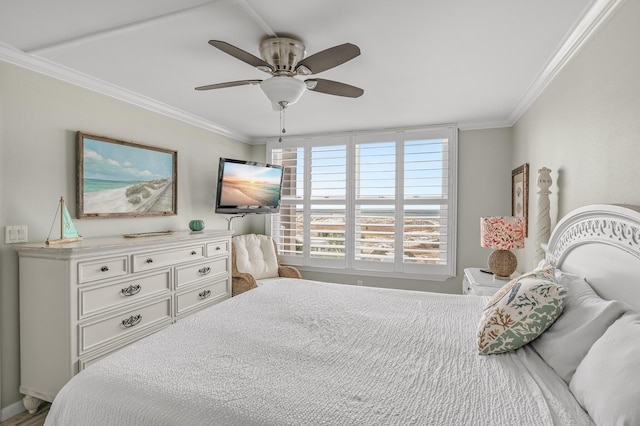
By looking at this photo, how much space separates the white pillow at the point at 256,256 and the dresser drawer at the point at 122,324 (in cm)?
125

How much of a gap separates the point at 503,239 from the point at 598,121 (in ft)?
4.10

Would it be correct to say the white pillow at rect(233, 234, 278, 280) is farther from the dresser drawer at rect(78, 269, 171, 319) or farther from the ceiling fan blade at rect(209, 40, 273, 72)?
the ceiling fan blade at rect(209, 40, 273, 72)

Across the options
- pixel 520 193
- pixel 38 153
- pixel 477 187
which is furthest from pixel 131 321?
pixel 477 187

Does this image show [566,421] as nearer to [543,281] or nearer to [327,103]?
[543,281]

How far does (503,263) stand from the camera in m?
2.83

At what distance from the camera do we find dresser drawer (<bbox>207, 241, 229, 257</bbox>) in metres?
3.24

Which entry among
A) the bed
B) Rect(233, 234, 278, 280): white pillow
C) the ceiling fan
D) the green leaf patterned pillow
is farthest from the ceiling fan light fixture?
Rect(233, 234, 278, 280): white pillow

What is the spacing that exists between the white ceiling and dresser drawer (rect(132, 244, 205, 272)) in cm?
141

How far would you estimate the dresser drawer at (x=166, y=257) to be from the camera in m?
2.47

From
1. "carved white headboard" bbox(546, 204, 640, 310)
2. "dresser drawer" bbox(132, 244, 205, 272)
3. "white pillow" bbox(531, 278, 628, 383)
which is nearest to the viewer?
"white pillow" bbox(531, 278, 628, 383)

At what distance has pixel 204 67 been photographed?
2312mm

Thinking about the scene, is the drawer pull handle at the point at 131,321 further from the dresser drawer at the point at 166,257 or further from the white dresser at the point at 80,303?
the dresser drawer at the point at 166,257

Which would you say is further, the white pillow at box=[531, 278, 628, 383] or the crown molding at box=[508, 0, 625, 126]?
the crown molding at box=[508, 0, 625, 126]

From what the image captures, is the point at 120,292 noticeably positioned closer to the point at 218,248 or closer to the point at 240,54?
the point at 218,248
